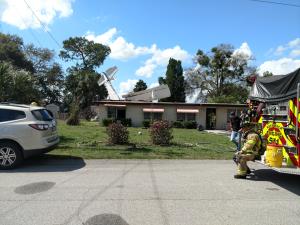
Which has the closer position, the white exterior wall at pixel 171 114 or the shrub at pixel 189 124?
the shrub at pixel 189 124

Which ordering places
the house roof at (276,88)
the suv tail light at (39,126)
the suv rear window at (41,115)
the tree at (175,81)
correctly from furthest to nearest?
the tree at (175,81) → the suv rear window at (41,115) → the suv tail light at (39,126) → the house roof at (276,88)

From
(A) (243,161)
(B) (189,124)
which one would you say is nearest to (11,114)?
(A) (243,161)

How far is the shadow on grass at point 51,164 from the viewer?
9.10 meters

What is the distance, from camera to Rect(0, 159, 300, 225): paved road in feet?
17.0

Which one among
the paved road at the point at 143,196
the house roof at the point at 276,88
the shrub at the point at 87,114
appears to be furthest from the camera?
the shrub at the point at 87,114

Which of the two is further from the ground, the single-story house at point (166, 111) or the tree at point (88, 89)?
the tree at point (88, 89)

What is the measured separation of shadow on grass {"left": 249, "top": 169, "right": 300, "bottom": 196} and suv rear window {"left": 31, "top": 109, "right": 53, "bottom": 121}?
5.86m

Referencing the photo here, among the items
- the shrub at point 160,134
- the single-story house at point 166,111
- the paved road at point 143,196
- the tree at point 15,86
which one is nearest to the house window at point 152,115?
the single-story house at point 166,111

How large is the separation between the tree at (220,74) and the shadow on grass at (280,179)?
4575 cm

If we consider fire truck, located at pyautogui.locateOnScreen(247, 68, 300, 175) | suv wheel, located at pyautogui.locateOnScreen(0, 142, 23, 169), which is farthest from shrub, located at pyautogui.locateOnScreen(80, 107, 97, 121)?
fire truck, located at pyautogui.locateOnScreen(247, 68, 300, 175)

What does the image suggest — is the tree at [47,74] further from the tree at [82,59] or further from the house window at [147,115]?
the house window at [147,115]

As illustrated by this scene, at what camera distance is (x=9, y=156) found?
910 cm

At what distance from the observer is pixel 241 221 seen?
5.11 m

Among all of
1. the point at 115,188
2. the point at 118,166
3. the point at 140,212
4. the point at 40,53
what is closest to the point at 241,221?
the point at 140,212
